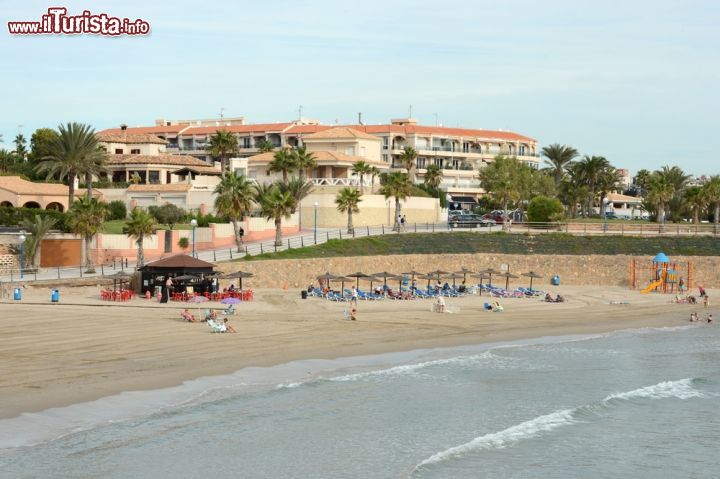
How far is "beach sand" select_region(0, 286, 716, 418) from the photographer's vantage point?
2975 centimetres

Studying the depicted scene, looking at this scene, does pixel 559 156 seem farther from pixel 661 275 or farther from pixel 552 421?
pixel 552 421

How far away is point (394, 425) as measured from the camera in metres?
27.1

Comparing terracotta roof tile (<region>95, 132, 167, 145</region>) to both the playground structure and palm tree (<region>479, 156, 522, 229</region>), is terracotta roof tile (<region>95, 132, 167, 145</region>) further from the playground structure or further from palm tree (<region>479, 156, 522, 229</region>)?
the playground structure

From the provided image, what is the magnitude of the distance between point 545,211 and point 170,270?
39624 millimetres

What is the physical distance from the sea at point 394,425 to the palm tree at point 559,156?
230 ft

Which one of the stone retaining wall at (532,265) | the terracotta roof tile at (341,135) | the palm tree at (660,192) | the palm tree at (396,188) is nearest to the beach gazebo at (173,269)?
the stone retaining wall at (532,265)

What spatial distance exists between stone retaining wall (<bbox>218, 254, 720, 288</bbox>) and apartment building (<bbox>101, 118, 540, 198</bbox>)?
172ft

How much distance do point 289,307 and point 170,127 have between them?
8394 cm

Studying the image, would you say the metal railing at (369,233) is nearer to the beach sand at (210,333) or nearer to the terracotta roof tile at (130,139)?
the beach sand at (210,333)

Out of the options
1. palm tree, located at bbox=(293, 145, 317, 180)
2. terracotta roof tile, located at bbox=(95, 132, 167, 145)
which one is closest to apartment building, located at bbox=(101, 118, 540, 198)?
terracotta roof tile, located at bbox=(95, 132, 167, 145)

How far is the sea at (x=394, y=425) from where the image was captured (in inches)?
892

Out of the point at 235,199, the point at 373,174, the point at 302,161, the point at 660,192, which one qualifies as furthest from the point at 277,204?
the point at 660,192

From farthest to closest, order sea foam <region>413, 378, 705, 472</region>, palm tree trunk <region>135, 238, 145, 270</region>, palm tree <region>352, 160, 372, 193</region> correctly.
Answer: palm tree <region>352, 160, 372, 193</region> → palm tree trunk <region>135, 238, 145, 270</region> → sea foam <region>413, 378, 705, 472</region>

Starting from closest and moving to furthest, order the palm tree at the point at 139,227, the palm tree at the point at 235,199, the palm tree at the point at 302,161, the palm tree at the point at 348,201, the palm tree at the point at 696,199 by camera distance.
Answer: the palm tree at the point at 139,227
the palm tree at the point at 235,199
the palm tree at the point at 348,201
the palm tree at the point at 302,161
the palm tree at the point at 696,199
